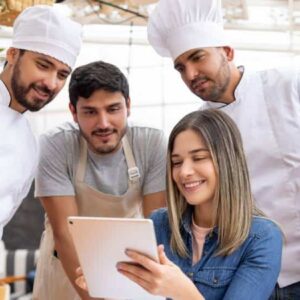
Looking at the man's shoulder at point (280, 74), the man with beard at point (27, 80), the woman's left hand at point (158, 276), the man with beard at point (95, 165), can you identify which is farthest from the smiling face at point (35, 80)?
the woman's left hand at point (158, 276)

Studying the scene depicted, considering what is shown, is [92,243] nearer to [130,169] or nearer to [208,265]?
[208,265]

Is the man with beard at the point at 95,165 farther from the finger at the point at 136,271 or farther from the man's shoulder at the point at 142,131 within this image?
the finger at the point at 136,271

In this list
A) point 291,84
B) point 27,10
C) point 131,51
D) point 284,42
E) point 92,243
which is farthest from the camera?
point 131,51

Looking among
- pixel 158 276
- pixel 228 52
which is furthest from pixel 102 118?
pixel 158 276

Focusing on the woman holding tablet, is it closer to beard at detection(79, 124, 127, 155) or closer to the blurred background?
beard at detection(79, 124, 127, 155)

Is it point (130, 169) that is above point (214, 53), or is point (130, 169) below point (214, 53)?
below

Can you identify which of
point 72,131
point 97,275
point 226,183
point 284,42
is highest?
point 284,42

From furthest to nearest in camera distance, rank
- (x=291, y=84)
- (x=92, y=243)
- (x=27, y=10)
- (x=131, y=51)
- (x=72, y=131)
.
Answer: (x=131, y=51) → (x=72, y=131) → (x=27, y=10) → (x=291, y=84) → (x=92, y=243)

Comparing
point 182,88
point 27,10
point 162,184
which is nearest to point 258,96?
point 162,184

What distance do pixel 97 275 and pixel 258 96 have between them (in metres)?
0.89

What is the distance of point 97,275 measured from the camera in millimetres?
1365

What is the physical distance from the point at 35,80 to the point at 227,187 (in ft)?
2.55

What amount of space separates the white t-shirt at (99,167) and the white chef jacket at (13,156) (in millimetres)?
110

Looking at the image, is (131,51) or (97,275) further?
(131,51)
